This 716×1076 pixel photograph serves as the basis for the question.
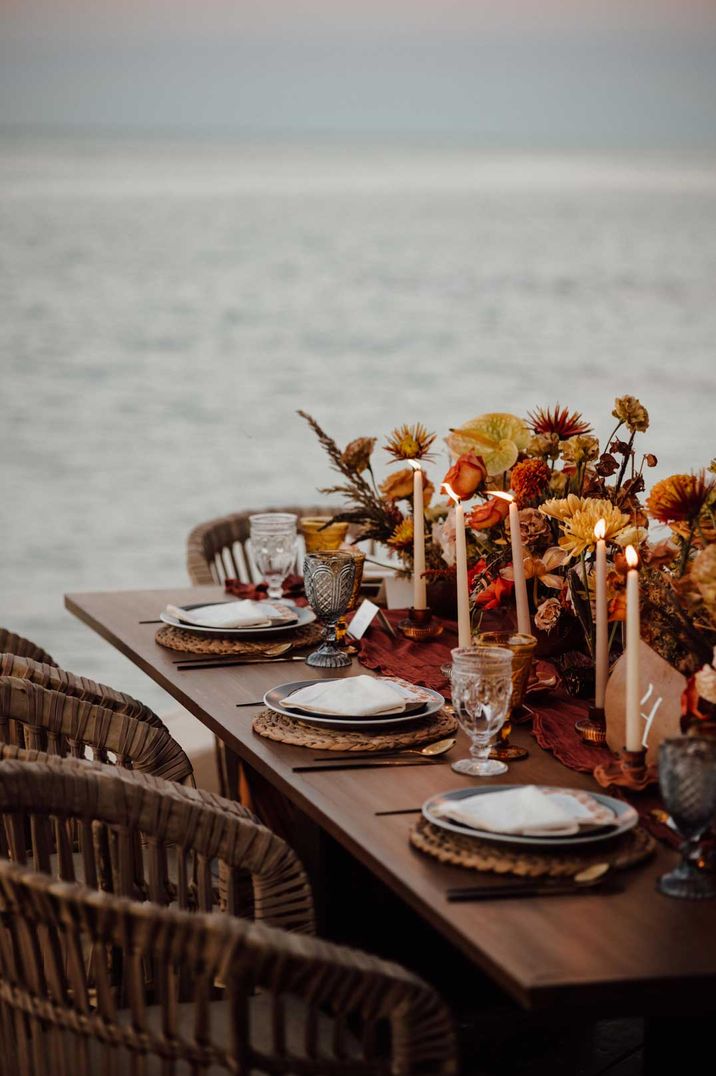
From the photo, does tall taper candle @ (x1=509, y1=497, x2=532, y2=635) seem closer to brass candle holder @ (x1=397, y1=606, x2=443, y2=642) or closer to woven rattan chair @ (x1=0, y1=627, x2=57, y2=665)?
brass candle holder @ (x1=397, y1=606, x2=443, y2=642)

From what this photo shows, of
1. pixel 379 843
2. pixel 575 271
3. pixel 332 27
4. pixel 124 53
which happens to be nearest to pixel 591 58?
pixel 332 27

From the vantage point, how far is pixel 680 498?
5.51 ft

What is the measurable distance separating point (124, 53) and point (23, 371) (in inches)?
115

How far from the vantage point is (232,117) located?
10.8m

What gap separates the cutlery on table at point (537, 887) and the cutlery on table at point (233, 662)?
977 mm

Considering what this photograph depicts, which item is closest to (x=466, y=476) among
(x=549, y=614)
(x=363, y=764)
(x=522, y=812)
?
(x=549, y=614)

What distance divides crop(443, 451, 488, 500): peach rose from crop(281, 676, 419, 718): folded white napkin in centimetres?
40

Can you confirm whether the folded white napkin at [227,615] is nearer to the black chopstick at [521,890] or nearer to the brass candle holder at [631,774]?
the brass candle holder at [631,774]

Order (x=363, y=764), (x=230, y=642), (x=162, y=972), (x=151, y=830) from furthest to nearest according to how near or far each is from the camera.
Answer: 1. (x=230, y=642)
2. (x=363, y=764)
3. (x=151, y=830)
4. (x=162, y=972)

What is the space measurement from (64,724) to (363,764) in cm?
42

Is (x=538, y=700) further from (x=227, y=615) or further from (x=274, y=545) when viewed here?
(x=274, y=545)

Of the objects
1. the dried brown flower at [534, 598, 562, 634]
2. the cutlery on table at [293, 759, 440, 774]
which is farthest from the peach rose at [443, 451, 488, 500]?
the cutlery on table at [293, 759, 440, 774]

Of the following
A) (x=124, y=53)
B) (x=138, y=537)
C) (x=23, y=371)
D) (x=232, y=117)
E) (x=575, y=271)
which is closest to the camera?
(x=138, y=537)

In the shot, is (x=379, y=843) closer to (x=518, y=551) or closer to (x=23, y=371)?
(x=518, y=551)
